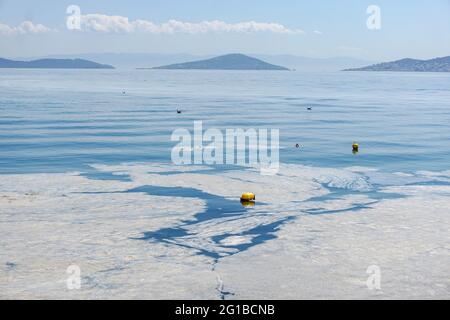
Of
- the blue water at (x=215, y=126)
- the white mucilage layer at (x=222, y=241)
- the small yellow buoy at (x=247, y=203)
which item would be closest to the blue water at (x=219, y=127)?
the blue water at (x=215, y=126)

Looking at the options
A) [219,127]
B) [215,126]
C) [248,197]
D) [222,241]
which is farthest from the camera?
[215,126]

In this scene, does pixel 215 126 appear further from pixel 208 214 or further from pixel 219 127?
pixel 208 214

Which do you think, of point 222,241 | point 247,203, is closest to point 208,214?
point 247,203

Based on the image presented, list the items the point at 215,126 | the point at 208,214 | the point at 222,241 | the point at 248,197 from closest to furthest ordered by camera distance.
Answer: the point at 222,241
the point at 208,214
the point at 248,197
the point at 215,126

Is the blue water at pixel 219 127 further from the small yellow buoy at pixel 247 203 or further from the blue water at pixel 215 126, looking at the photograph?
the small yellow buoy at pixel 247 203

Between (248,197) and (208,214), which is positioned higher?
(248,197)

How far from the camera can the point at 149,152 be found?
2889 cm

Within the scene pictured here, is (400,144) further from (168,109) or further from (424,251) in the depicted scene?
(168,109)

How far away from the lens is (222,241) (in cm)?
1469

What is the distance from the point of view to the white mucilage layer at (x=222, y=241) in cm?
1164

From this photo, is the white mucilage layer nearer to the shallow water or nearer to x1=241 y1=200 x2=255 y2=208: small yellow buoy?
the shallow water

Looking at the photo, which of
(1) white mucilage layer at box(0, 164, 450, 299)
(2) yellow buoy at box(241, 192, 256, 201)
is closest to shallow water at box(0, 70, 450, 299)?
(1) white mucilage layer at box(0, 164, 450, 299)
